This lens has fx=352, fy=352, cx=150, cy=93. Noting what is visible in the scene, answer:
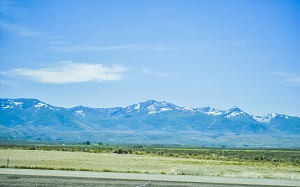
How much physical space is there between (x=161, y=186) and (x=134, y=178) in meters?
4.22

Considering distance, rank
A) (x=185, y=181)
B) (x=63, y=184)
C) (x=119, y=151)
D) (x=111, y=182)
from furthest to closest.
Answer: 1. (x=119, y=151)
2. (x=185, y=181)
3. (x=111, y=182)
4. (x=63, y=184)

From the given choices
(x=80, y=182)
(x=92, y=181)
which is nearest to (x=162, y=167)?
(x=92, y=181)

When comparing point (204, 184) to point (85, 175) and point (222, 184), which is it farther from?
point (85, 175)

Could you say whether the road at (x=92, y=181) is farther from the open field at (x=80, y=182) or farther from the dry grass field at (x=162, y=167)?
the dry grass field at (x=162, y=167)

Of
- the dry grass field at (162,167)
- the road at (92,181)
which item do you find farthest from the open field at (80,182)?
the dry grass field at (162,167)

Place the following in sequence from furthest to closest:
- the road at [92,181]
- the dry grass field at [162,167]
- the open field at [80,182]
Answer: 1. the dry grass field at [162,167]
2. the road at [92,181]
3. the open field at [80,182]

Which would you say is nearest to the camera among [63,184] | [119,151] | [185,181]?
[63,184]

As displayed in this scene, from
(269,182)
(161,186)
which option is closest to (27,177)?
(161,186)

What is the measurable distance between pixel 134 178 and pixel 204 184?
5757mm

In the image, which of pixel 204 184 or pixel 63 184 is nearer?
pixel 63 184

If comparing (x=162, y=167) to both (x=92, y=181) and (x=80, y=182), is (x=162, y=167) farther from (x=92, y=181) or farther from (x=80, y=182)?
(x=80, y=182)

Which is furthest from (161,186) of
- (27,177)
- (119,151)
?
(119,151)

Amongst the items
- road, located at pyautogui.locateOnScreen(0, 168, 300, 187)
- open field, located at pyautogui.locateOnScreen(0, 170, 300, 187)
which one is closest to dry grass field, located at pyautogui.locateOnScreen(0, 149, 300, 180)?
road, located at pyautogui.locateOnScreen(0, 168, 300, 187)

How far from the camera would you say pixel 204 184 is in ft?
87.5
